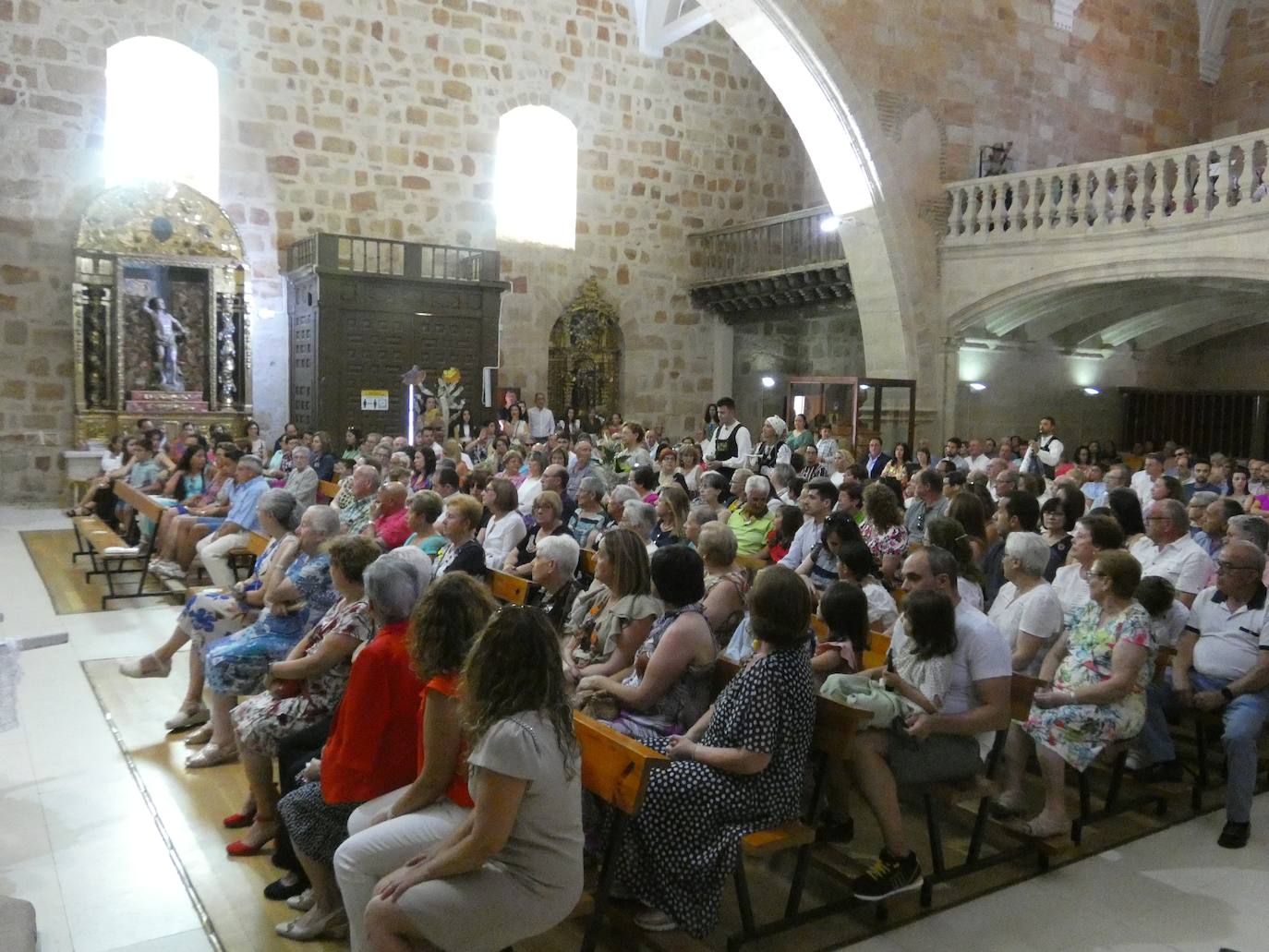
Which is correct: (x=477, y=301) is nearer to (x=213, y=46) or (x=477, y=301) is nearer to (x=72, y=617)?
(x=213, y=46)

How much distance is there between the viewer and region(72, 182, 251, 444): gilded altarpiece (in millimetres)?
12805

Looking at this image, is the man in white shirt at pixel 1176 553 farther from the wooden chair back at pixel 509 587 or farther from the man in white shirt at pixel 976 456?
the man in white shirt at pixel 976 456

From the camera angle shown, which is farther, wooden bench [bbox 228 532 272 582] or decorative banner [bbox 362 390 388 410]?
decorative banner [bbox 362 390 388 410]

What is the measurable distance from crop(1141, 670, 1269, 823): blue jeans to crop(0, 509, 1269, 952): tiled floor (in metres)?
0.19

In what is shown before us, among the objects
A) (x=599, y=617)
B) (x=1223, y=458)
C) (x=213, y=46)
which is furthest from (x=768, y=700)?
(x=213, y=46)

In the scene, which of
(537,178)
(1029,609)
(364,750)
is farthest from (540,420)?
(364,750)

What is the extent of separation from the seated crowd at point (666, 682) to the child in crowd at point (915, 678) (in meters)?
0.01

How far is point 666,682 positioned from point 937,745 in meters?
0.90

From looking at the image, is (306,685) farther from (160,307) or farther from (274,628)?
(160,307)

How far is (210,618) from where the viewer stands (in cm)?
460

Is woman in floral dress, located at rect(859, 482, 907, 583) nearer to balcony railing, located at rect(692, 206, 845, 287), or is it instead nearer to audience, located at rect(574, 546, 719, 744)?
audience, located at rect(574, 546, 719, 744)

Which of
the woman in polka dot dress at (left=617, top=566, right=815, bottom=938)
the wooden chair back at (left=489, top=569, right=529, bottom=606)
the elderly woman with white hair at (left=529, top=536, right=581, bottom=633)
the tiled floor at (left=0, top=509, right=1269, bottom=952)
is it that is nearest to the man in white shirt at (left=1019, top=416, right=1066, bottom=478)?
the tiled floor at (left=0, top=509, right=1269, bottom=952)

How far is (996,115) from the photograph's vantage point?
544 inches

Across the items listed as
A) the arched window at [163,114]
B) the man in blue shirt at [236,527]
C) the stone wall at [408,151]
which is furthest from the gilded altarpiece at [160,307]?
the man in blue shirt at [236,527]
